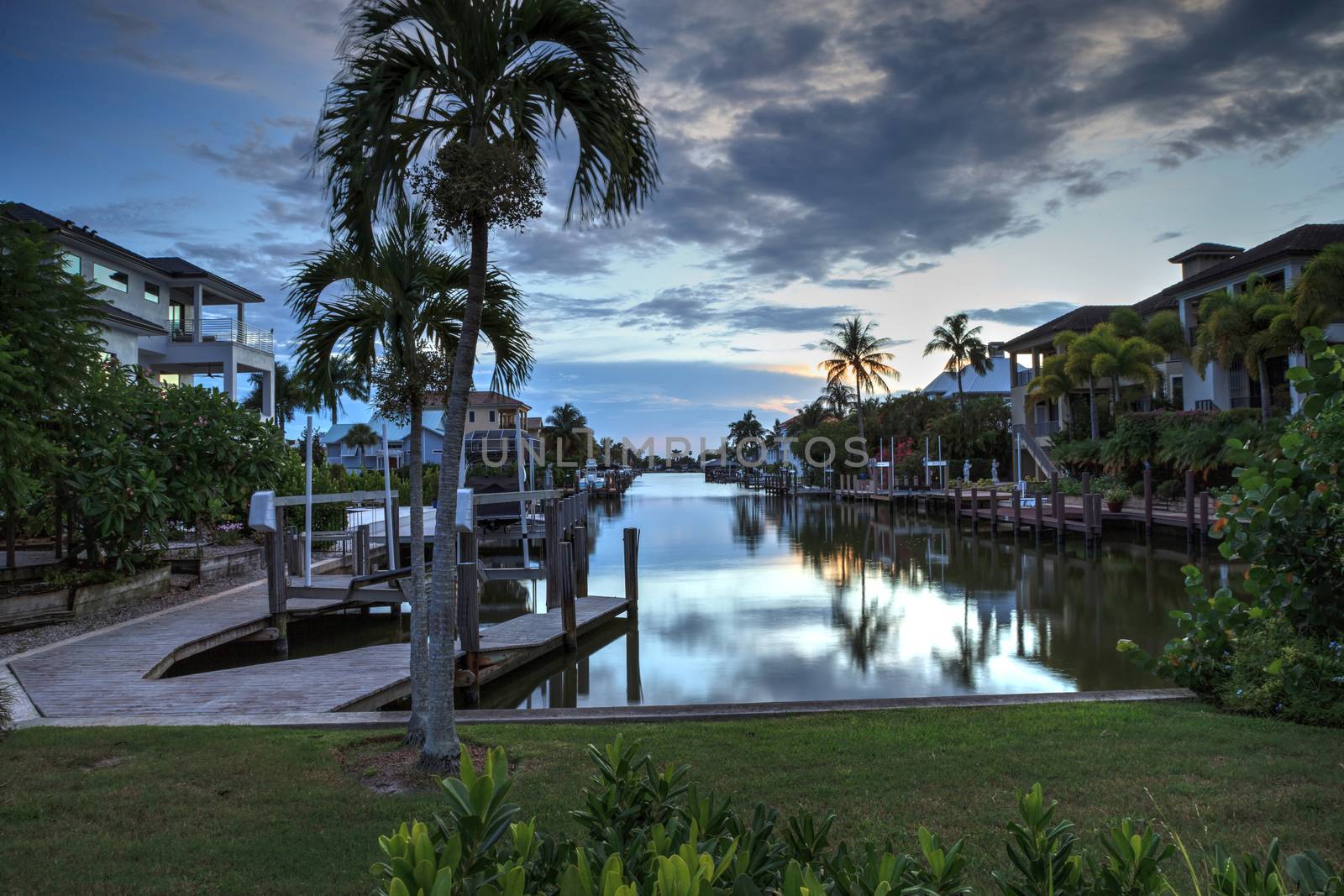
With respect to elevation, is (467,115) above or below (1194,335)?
below

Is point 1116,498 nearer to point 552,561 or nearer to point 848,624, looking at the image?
point 848,624

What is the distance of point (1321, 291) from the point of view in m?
26.0

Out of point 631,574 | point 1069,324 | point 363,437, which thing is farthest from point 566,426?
point 631,574

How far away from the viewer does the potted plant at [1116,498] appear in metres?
29.9

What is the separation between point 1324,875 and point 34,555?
20820mm

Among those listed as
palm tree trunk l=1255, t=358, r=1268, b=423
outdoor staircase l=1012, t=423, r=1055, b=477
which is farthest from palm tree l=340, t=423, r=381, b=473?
palm tree trunk l=1255, t=358, r=1268, b=423

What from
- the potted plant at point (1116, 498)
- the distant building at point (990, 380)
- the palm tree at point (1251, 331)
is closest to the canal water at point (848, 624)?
the potted plant at point (1116, 498)

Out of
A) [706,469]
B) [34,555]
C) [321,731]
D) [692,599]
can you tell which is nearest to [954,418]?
[692,599]

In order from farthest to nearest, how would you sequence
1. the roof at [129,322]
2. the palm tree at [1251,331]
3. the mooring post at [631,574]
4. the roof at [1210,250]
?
the roof at [1210,250] < the palm tree at [1251,331] < the roof at [129,322] < the mooring post at [631,574]

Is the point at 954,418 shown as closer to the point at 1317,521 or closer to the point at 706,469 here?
the point at 1317,521

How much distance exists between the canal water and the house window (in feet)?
55.7

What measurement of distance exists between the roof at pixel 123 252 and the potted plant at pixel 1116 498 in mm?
32303

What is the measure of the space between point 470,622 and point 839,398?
3021 inches

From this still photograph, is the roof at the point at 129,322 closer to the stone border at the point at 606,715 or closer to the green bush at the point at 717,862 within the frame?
the stone border at the point at 606,715
